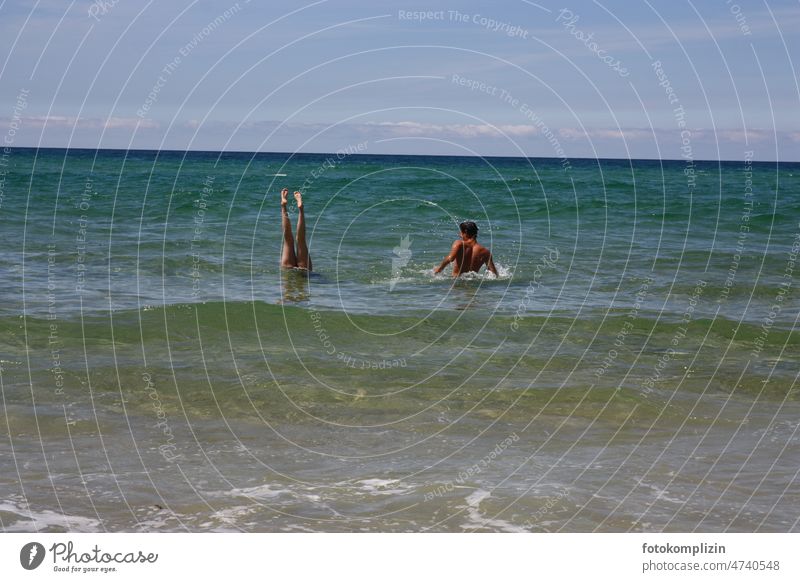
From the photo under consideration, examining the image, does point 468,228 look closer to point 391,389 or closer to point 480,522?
point 391,389

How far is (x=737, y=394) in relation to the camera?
1066cm

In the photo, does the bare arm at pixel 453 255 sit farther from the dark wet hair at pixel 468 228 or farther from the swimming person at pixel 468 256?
the dark wet hair at pixel 468 228

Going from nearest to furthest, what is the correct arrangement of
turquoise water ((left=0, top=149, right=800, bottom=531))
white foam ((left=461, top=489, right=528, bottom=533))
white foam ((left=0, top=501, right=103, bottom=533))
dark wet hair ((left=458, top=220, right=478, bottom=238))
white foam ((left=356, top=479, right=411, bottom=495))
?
white foam ((left=0, top=501, right=103, bottom=533)) < white foam ((left=461, top=489, right=528, bottom=533)) < turquoise water ((left=0, top=149, right=800, bottom=531)) < white foam ((left=356, top=479, right=411, bottom=495)) < dark wet hair ((left=458, top=220, right=478, bottom=238))

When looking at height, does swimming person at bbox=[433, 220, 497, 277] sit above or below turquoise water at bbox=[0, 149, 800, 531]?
above

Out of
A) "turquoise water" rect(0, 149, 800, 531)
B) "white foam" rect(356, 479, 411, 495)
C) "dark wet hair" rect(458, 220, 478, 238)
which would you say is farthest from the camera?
"dark wet hair" rect(458, 220, 478, 238)

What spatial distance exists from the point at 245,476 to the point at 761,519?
4.13 m

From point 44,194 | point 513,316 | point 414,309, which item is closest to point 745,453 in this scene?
point 513,316

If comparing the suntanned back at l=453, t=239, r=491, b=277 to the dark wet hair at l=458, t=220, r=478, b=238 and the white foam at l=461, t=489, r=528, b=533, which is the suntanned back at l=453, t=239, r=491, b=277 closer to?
the dark wet hair at l=458, t=220, r=478, b=238

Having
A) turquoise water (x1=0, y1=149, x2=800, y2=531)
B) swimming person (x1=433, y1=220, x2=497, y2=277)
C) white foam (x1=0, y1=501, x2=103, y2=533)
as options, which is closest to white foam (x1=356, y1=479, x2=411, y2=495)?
turquoise water (x1=0, y1=149, x2=800, y2=531)

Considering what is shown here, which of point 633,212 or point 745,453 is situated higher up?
point 633,212

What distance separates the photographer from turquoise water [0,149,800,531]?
23.2 ft

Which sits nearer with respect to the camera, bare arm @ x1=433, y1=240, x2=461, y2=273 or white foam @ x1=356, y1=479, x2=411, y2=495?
white foam @ x1=356, y1=479, x2=411, y2=495

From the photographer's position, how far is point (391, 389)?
10.5 metres

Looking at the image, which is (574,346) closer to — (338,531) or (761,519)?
(761,519)
